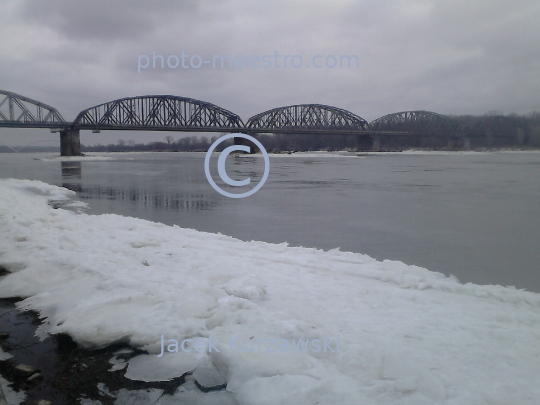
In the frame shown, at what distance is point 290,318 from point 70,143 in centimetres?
4161

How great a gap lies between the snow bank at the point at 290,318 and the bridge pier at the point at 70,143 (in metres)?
34.7

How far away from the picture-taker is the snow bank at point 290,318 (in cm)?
251

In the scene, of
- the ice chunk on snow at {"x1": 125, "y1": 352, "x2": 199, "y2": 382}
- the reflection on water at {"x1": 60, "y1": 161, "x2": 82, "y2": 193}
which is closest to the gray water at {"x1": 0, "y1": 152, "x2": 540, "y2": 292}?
the reflection on water at {"x1": 60, "y1": 161, "x2": 82, "y2": 193}

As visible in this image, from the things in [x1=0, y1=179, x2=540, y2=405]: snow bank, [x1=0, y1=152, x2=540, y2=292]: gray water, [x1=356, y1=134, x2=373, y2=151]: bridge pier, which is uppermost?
[x1=356, y1=134, x2=373, y2=151]: bridge pier

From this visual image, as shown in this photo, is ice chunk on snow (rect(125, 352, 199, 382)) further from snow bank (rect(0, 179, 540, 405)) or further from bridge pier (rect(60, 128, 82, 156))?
bridge pier (rect(60, 128, 82, 156))

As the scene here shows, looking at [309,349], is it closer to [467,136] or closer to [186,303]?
[186,303]

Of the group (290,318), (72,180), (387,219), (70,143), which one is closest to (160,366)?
(290,318)

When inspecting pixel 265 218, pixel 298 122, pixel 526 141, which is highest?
pixel 298 122

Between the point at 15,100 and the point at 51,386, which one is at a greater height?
the point at 15,100

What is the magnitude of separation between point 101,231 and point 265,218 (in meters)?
4.19

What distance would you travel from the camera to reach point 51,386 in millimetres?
2609

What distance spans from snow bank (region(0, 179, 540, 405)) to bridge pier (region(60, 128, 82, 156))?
34693 mm

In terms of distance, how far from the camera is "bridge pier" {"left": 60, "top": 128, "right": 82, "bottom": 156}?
36.4 m

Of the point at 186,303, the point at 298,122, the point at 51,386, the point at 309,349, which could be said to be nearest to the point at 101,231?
the point at 186,303
